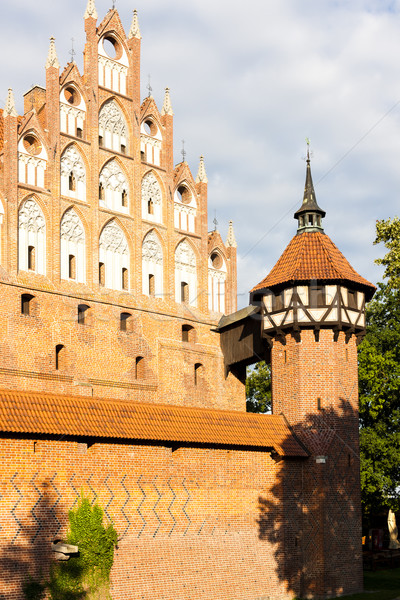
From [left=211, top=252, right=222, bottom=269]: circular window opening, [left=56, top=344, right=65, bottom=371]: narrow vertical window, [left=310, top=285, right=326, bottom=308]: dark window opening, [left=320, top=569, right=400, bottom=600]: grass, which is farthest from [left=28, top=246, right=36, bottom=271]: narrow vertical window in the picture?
[left=320, top=569, right=400, bottom=600]: grass

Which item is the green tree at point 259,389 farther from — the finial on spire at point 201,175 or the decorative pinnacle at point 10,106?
the decorative pinnacle at point 10,106

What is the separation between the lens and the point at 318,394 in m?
20.7

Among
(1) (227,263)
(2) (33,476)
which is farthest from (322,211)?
(2) (33,476)

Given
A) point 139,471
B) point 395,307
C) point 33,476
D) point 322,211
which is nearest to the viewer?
point 33,476

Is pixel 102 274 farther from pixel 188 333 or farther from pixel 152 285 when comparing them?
pixel 188 333

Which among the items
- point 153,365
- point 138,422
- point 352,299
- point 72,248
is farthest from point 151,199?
point 138,422

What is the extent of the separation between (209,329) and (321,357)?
15.1ft

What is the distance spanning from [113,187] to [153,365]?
4.74 meters

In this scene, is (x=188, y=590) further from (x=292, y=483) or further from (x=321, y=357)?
(x=321, y=357)

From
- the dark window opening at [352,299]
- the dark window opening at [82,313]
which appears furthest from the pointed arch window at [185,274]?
the dark window opening at [352,299]

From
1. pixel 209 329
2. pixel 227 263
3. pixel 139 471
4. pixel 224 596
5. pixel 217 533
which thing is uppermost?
pixel 227 263

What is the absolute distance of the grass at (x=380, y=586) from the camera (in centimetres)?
1983

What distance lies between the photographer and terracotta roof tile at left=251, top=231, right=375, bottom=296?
21.4m

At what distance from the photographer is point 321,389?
20.7m
